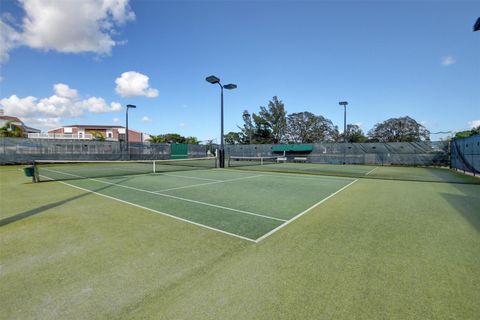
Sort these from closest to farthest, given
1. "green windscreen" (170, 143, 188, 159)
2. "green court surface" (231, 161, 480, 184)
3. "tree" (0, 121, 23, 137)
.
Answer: "green court surface" (231, 161, 480, 184) < "tree" (0, 121, 23, 137) < "green windscreen" (170, 143, 188, 159)

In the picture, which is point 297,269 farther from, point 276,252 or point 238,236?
point 238,236

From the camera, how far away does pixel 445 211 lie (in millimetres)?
5352

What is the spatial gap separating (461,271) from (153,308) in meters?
3.34

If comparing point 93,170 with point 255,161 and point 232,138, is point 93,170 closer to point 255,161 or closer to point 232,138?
point 255,161

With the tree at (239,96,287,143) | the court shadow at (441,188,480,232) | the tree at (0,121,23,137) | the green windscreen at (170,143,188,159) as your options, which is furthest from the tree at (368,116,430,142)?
the tree at (0,121,23,137)

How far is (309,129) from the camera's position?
54.6 metres

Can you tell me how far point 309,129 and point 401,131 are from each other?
19.4m

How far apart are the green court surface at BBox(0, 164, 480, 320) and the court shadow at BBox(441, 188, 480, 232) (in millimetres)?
78

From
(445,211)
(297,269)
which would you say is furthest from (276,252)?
(445,211)

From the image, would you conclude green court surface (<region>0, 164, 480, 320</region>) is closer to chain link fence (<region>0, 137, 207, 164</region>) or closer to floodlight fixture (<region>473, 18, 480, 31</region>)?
floodlight fixture (<region>473, 18, 480, 31</region>)

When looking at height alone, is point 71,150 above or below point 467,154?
above

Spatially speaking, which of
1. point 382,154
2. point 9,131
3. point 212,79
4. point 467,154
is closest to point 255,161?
point 382,154

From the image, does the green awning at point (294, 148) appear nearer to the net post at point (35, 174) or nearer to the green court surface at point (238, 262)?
the green court surface at point (238, 262)

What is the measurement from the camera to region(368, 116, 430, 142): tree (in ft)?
161
